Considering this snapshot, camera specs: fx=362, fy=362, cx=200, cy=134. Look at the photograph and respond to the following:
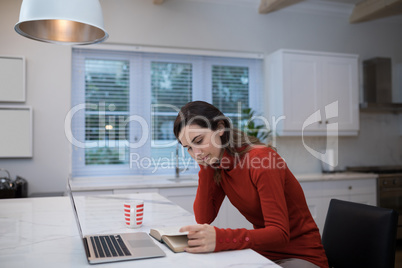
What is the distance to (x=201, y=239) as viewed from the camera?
1194mm

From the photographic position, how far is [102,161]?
3.73m

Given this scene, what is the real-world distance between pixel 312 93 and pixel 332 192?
108cm

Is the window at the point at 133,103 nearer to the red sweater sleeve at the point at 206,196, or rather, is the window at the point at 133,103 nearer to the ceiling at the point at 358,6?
the ceiling at the point at 358,6

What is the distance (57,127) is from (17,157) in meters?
0.45

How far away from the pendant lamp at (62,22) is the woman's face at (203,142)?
2.18ft

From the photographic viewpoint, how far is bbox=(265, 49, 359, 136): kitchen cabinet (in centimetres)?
387

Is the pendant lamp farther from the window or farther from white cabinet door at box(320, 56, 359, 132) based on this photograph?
white cabinet door at box(320, 56, 359, 132)

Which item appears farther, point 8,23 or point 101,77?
point 101,77

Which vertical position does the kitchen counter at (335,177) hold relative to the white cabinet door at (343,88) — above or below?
below

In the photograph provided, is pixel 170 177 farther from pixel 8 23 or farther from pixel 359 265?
pixel 359 265

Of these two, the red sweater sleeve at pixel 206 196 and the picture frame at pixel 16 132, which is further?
the picture frame at pixel 16 132

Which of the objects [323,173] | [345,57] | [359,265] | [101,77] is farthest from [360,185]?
[101,77]

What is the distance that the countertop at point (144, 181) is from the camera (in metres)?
3.20

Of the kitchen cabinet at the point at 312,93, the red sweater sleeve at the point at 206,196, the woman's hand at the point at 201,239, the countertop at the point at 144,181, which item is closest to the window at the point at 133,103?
the countertop at the point at 144,181
